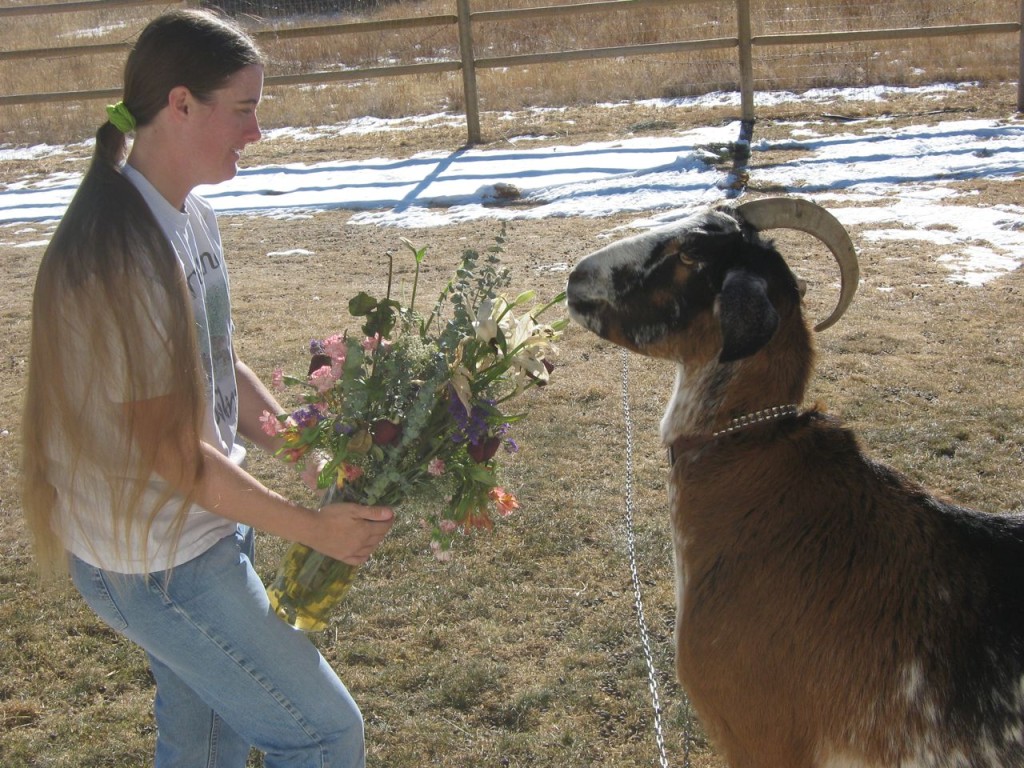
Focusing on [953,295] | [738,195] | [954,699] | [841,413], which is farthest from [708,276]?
[738,195]

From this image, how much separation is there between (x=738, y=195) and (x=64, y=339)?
8.96 metres

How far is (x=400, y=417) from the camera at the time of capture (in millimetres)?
2436

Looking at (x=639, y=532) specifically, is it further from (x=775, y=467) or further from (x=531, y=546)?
(x=775, y=467)

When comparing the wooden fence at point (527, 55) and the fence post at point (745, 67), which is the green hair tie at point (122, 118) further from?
the wooden fence at point (527, 55)

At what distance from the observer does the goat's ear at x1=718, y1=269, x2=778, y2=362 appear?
2.78m

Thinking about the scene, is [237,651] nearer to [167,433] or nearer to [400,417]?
[167,433]

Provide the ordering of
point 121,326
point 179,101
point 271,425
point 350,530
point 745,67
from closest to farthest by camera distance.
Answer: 1. point 121,326
2. point 179,101
3. point 350,530
4. point 271,425
5. point 745,67

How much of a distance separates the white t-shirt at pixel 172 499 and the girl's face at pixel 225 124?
13 centimetres

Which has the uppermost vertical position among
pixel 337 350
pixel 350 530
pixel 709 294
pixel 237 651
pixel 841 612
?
pixel 337 350

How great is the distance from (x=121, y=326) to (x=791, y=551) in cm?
171

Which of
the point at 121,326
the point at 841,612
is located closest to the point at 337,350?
the point at 121,326

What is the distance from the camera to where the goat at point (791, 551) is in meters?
2.36

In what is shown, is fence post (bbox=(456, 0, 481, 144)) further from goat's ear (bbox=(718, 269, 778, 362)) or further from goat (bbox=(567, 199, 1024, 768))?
goat's ear (bbox=(718, 269, 778, 362))

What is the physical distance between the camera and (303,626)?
2467mm
